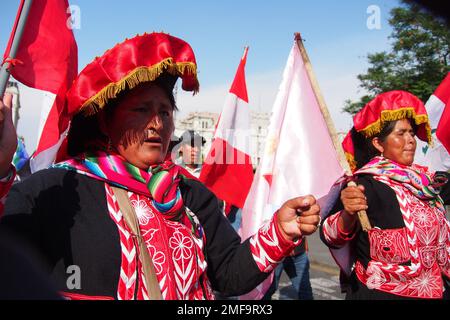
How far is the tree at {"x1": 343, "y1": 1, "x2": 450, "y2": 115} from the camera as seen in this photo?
16703 millimetres

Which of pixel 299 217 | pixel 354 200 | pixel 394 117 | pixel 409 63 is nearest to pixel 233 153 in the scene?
pixel 394 117

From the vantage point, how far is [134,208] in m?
1.73

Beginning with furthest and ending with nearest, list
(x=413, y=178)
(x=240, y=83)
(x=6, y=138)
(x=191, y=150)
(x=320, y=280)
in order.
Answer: (x=320, y=280) < (x=191, y=150) < (x=240, y=83) < (x=413, y=178) < (x=6, y=138)

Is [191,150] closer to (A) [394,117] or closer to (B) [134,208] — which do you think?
(A) [394,117]

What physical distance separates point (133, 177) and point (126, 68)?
476mm

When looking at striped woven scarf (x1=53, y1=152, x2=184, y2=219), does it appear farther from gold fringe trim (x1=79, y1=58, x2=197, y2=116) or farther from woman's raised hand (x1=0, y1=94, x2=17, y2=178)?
woman's raised hand (x1=0, y1=94, x2=17, y2=178)

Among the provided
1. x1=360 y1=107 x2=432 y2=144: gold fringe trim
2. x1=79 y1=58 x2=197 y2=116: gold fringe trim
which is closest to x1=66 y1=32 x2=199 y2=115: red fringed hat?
x1=79 y1=58 x2=197 y2=116: gold fringe trim

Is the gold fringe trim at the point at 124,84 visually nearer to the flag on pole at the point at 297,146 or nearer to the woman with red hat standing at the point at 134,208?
the woman with red hat standing at the point at 134,208

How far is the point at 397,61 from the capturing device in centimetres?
1875

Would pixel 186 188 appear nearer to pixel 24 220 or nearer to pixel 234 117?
pixel 24 220

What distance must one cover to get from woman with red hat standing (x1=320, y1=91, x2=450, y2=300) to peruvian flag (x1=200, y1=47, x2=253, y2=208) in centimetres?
180

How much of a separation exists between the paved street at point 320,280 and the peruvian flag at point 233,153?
1912 millimetres

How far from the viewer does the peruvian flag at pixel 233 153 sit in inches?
185

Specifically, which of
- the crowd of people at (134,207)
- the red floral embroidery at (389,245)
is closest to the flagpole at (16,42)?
the crowd of people at (134,207)
